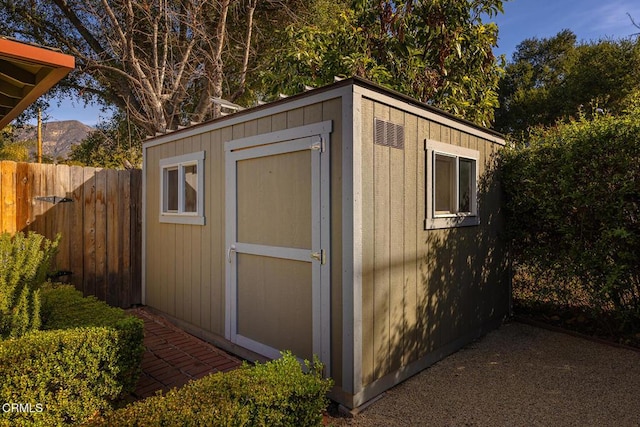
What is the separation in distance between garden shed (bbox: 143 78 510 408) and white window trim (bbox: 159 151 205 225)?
2 cm

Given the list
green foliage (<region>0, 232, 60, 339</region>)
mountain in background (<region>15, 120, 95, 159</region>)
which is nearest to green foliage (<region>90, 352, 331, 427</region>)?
green foliage (<region>0, 232, 60, 339</region>)

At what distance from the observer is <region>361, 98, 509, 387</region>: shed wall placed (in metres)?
2.81

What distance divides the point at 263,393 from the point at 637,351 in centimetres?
400

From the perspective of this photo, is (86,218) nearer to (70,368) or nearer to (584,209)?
(70,368)

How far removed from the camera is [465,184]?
403cm

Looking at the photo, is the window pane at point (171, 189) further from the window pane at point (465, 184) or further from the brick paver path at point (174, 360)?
the window pane at point (465, 184)

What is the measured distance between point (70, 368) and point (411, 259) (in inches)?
101

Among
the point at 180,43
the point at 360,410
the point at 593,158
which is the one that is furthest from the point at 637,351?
the point at 180,43

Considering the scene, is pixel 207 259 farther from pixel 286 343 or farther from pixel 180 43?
pixel 180 43

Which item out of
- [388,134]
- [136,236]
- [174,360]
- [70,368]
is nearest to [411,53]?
[388,134]

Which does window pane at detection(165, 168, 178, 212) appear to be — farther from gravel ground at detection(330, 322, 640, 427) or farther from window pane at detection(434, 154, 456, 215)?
gravel ground at detection(330, 322, 640, 427)

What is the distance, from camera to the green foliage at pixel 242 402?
1643 millimetres

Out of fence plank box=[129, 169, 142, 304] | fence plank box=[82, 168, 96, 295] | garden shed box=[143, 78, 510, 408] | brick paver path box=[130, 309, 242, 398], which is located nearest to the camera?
garden shed box=[143, 78, 510, 408]

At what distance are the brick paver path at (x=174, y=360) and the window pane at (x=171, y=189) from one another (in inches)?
59.7
